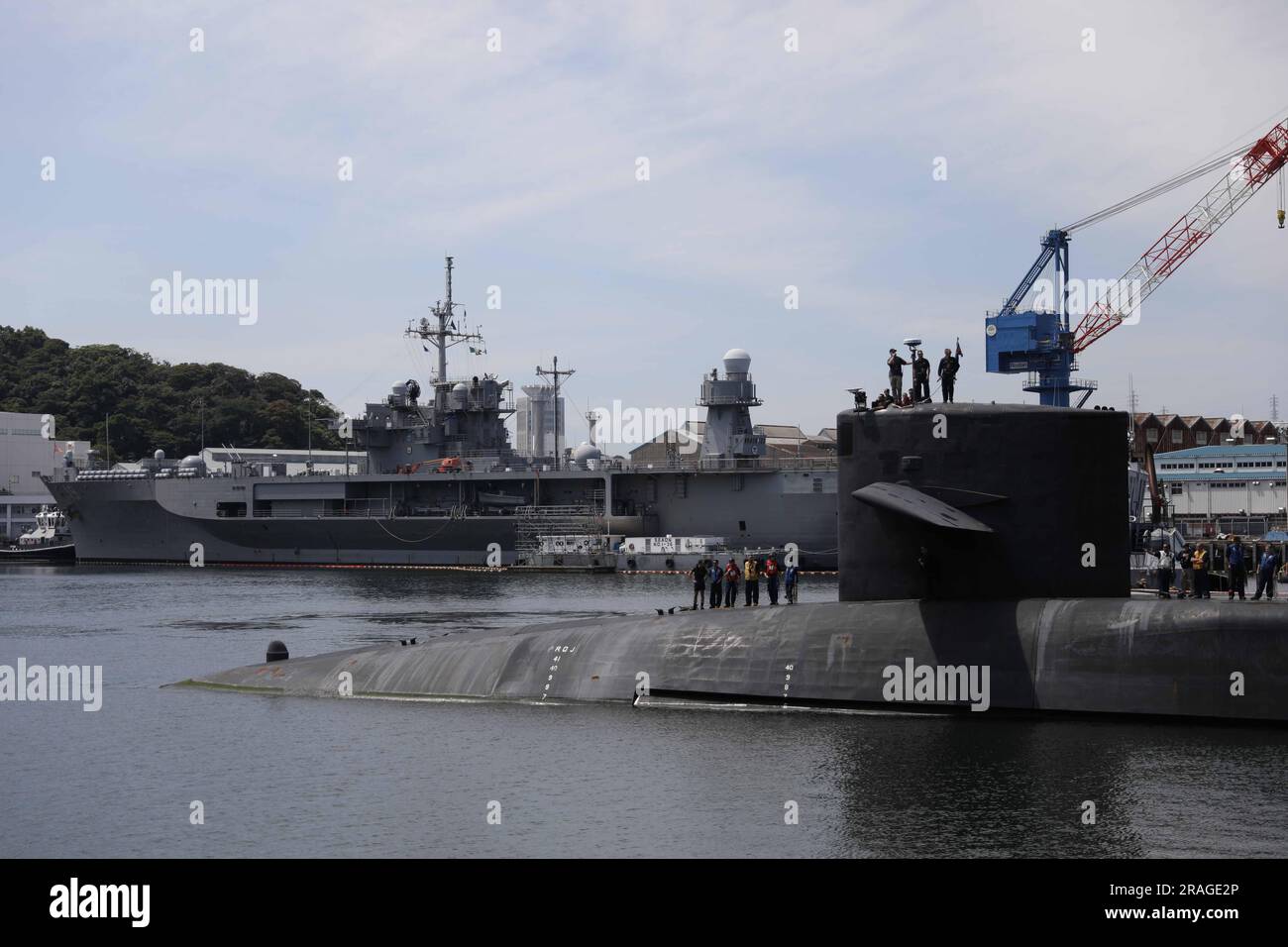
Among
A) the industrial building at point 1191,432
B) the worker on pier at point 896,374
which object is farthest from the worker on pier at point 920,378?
the industrial building at point 1191,432

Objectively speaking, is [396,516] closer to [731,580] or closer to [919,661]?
[731,580]

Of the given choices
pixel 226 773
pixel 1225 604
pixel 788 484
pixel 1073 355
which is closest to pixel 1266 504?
pixel 1073 355

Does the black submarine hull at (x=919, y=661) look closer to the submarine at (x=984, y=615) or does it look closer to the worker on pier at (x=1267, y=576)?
the submarine at (x=984, y=615)

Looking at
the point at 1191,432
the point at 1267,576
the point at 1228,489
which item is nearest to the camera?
the point at 1267,576

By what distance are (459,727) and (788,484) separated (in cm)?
5190

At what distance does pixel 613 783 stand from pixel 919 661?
4880 millimetres

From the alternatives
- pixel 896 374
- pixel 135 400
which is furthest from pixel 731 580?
pixel 135 400

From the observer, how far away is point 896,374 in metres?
20.5

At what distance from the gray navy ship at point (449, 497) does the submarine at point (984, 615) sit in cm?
4950

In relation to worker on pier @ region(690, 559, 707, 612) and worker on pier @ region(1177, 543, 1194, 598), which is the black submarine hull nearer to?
worker on pier @ region(690, 559, 707, 612)

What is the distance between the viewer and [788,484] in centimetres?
7212

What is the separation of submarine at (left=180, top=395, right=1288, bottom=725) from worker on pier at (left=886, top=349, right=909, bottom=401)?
667mm

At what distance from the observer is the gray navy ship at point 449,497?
242ft
